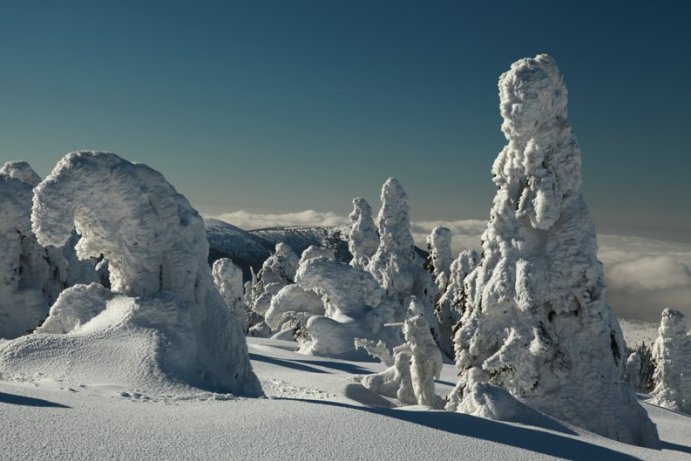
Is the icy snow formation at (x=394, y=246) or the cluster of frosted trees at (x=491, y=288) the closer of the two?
the cluster of frosted trees at (x=491, y=288)

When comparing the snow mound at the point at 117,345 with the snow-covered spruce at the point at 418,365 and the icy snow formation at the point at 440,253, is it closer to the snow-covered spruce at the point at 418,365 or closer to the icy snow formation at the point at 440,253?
the snow-covered spruce at the point at 418,365

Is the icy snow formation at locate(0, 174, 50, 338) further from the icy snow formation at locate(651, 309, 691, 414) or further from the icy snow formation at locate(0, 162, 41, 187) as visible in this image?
the icy snow formation at locate(651, 309, 691, 414)

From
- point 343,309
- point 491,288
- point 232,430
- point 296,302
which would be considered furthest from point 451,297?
point 232,430

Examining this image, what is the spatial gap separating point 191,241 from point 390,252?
2799 cm

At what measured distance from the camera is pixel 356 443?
23.3 feet

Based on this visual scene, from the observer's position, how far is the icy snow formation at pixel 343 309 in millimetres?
27734

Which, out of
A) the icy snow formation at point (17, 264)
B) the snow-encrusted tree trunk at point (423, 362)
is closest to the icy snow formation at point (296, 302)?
the icy snow formation at point (17, 264)

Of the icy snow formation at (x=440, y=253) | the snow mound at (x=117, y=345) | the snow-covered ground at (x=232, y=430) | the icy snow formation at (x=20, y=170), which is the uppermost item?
the icy snow formation at (x=440, y=253)

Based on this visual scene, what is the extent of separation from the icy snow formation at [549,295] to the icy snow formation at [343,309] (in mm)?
13010

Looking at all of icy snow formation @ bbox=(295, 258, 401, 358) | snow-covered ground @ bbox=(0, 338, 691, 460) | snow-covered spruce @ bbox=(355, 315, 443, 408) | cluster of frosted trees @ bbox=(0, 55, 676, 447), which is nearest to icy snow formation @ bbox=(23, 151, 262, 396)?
cluster of frosted trees @ bbox=(0, 55, 676, 447)

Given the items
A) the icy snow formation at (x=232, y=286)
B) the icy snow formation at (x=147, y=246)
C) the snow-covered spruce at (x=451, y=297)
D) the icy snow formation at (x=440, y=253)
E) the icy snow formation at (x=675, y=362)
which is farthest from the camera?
the icy snow formation at (x=440, y=253)

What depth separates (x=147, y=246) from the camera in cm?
1319

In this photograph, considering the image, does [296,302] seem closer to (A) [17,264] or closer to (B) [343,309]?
(B) [343,309]

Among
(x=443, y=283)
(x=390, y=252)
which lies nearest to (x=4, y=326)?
(x=390, y=252)
